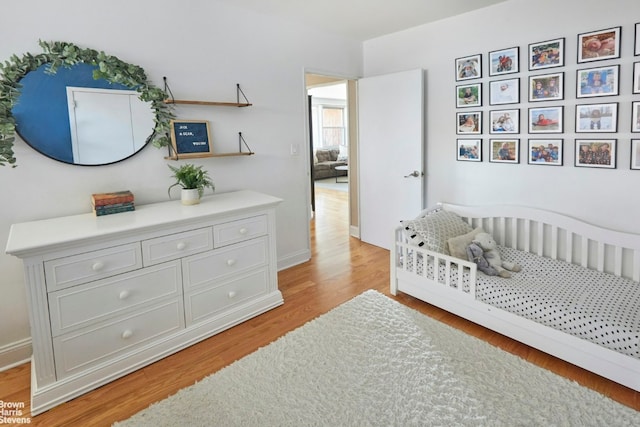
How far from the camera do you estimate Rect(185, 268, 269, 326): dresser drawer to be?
241 cm

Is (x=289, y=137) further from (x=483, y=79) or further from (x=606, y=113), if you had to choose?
(x=606, y=113)

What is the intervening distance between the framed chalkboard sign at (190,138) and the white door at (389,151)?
181cm

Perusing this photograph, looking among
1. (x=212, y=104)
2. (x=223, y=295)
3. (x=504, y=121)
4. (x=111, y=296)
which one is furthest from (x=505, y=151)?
(x=111, y=296)

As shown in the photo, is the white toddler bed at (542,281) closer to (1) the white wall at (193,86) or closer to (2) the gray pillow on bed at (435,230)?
(2) the gray pillow on bed at (435,230)

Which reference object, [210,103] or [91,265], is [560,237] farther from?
[91,265]

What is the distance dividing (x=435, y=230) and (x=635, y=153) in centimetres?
138

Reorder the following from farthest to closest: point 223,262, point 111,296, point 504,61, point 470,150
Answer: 1. point 470,150
2. point 504,61
3. point 223,262
4. point 111,296

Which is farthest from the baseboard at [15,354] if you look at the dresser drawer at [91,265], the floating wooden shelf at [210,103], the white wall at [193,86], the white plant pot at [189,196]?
the floating wooden shelf at [210,103]

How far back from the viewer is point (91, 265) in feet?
6.44

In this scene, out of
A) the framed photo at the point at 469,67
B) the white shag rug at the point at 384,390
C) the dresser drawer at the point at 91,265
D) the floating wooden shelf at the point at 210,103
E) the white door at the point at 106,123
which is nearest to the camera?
the white shag rug at the point at 384,390

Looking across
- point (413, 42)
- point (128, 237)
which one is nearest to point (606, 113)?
point (413, 42)

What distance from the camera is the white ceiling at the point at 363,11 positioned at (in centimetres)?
296

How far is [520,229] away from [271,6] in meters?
2.75

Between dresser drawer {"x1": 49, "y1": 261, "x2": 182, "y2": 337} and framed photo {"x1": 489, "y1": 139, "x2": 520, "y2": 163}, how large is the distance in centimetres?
269
